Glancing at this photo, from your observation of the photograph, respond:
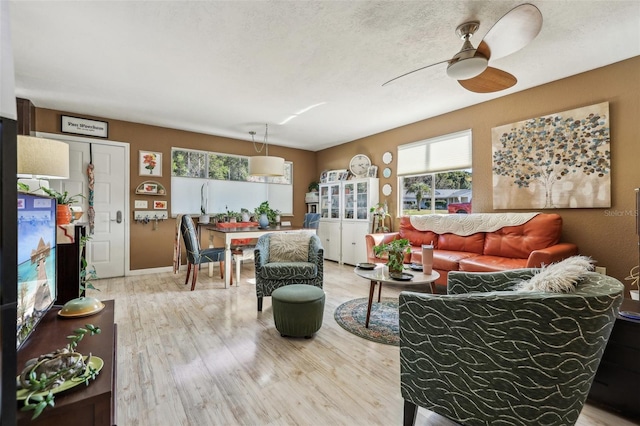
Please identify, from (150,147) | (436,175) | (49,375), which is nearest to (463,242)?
(436,175)

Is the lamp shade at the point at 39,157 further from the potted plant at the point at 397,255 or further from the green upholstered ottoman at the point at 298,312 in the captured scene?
the potted plant at the point at 397,255

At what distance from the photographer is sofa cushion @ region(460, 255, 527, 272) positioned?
287cm

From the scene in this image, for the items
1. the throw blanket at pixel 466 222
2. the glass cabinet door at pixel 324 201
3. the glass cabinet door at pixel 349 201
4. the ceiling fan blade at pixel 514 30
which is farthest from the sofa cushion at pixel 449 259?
the glass cabinet door at pixel 324 201

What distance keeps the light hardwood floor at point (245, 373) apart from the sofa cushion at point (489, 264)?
1388 millimetres

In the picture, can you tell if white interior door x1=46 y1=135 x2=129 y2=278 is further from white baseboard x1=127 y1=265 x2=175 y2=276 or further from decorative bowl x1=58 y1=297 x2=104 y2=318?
decorative bowl x1=58 y1=297 x2=104 y2=318

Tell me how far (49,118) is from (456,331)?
5564 millimetres

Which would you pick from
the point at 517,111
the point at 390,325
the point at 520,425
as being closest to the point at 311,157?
the point at 517,111

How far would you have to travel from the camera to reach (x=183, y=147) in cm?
515

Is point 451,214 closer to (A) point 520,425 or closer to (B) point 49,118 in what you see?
(A) point 520,425

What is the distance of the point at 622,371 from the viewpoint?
4.92ft

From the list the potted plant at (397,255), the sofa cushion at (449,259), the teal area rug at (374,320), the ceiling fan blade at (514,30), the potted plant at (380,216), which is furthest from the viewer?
the potted plant at (380,216)

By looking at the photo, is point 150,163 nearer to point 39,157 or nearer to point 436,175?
point 39,157

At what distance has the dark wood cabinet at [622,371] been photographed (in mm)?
1462

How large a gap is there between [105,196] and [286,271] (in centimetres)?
344
